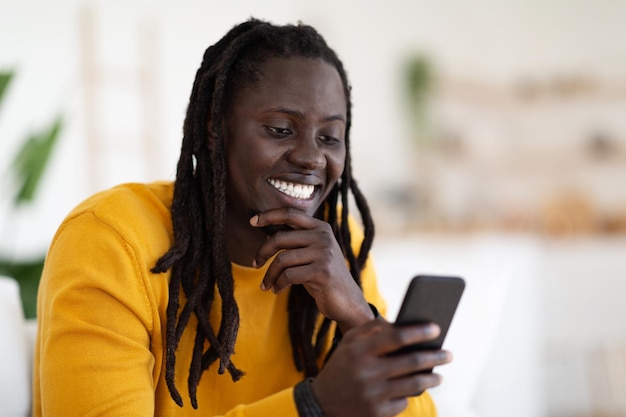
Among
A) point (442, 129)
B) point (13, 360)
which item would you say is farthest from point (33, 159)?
point (442, 129)

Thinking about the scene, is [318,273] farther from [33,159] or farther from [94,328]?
[33,159]

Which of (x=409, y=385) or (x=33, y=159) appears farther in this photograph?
(x=33, y=159)

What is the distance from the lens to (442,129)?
5398mm

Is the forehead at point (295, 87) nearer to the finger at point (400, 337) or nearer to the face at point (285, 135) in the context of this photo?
the face at point (285, 135)

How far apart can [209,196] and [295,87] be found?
244mm

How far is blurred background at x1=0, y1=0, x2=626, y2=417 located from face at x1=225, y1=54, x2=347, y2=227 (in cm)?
147

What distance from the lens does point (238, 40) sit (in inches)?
53.2

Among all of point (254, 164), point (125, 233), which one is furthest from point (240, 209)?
point (125, 233)

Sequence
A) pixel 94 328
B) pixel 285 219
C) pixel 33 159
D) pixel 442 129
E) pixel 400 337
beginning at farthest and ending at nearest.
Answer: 1. pixel 442 129
2. pixel 33 159
3. pixel 285 219
4. pixel 94 328
5. pixel 400 337

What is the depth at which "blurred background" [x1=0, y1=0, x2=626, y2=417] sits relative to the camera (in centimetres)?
391

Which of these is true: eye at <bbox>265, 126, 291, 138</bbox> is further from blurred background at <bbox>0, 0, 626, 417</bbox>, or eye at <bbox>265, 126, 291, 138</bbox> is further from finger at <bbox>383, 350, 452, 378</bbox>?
blurred background at <bbox>0, 0, 626, 417</bbox>

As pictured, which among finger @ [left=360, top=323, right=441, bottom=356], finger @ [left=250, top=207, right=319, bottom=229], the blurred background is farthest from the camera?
the blurred background

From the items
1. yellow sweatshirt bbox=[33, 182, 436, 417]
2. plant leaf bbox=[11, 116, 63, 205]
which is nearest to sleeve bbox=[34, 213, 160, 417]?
yellow sweatshirt bbox=[33, 182, 436, 417]

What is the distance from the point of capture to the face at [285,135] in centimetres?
128
